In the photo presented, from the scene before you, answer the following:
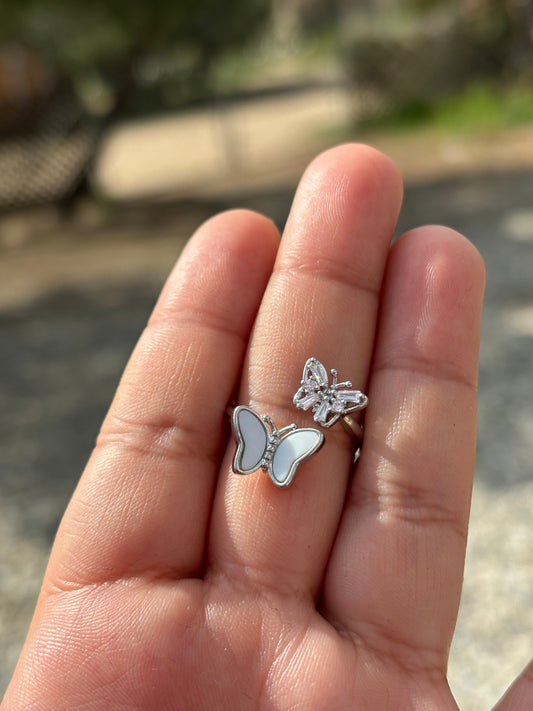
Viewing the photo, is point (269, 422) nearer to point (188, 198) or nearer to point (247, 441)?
point (247, 441)

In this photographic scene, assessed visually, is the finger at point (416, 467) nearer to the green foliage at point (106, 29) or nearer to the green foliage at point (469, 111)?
the green foliage at point (106, 29)

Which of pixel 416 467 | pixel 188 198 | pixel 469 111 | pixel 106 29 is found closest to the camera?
pixel 416 467

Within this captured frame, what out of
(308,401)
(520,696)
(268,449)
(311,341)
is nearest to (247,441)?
(268,449)

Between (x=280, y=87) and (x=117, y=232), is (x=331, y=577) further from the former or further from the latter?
(x=280, y=87)

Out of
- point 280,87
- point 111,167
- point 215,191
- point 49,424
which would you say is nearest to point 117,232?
point 215,191

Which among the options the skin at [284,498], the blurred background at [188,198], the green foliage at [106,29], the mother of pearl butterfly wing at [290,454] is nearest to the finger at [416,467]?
the skin at [284,498]

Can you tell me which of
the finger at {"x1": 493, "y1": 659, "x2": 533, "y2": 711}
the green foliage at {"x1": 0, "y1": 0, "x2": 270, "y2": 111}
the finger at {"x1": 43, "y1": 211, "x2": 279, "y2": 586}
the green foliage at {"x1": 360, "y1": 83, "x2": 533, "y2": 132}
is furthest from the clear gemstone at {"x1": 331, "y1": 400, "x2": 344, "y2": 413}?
the green foliage at {"x1": 360, "y1": 83, "x2": 533, "y2": 132}

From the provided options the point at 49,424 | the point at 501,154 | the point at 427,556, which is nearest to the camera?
the point at 427,556
